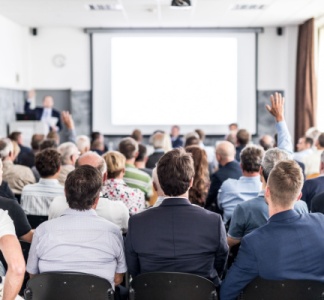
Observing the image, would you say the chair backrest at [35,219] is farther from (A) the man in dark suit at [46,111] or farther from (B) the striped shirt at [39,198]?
(A) the man in dark suit at [46,111]

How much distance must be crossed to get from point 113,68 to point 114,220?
951 cm

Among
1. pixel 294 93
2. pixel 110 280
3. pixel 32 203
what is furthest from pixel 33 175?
pixel 294 93

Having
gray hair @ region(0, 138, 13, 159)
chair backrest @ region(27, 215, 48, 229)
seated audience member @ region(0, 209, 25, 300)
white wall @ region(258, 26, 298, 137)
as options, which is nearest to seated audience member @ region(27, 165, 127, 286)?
seated audience member @ region(0, 209, 25, 300)

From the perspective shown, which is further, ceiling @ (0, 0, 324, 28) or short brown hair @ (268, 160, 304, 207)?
ceiling @ (0, 0, 324, 28)

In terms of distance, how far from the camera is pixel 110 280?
298 centimetres

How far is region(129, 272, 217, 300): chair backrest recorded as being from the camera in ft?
8.93

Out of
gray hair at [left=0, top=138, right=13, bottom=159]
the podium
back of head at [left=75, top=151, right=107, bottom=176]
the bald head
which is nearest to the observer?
back of head at [left=75, top=151, right=107, bottom=176]

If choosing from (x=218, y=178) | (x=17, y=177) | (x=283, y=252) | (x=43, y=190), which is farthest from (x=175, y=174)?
(x=17, y=177)

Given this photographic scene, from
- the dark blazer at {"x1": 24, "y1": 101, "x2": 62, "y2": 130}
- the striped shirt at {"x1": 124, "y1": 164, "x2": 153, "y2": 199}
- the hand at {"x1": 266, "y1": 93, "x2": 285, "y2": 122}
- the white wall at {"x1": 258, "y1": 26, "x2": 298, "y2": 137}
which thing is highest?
the white wall at {"x1": 258, "y1": 26, "x2": 298, "y2": 137}

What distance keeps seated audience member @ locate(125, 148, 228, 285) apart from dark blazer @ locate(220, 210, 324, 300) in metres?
0.27

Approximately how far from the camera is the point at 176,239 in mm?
2910

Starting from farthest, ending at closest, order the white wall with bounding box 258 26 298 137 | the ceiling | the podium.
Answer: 1. the white wall with bounding box 258 26 298 137
2. the podium
3. the ceiling

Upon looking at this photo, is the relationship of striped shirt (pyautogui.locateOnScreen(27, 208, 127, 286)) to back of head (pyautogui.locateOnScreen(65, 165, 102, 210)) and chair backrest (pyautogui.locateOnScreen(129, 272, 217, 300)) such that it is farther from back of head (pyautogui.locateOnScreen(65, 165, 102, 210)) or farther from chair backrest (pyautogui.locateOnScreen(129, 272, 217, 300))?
chair backrest (pyautogui.locateOnScreen(129, 272, 217, 300))

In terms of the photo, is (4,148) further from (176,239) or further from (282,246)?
(282,246)
